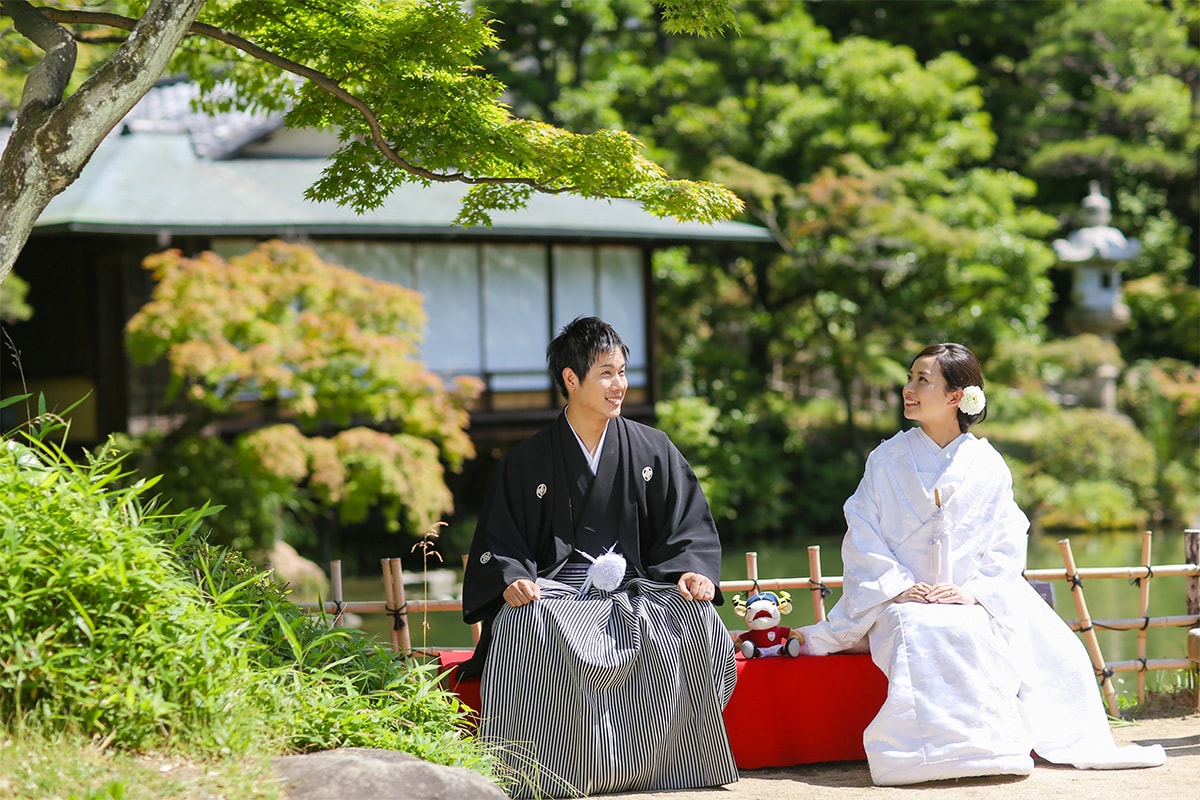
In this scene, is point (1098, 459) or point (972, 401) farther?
point (1098, 459)

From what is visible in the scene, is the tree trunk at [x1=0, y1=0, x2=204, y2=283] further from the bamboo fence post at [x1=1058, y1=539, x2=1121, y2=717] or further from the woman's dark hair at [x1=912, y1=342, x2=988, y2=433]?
the bamboo fence post at [x1=1058, y1=539, x2=1121, y2=717]

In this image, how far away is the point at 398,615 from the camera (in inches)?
201

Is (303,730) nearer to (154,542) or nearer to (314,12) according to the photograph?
(154,542)

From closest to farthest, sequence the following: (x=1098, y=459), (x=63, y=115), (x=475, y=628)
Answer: (x=63, y=115) < (x=475, y=628) < (x=1098, y=459)

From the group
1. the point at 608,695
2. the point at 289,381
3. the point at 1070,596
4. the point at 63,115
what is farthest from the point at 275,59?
the point at 1070,596

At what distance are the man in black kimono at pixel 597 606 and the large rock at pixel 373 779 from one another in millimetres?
848

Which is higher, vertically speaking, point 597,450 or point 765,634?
point 597,450

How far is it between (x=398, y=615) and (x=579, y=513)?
3.88 feet

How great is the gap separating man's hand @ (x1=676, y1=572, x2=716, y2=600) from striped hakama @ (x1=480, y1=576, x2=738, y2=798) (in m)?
0.04

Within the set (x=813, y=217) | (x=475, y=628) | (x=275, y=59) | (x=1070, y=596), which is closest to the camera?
(x=275, y=59)

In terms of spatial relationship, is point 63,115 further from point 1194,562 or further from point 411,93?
point 1194,562

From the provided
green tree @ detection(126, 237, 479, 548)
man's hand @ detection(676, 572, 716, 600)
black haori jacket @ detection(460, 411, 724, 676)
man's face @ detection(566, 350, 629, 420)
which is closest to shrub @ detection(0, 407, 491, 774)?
black haori jacket @ detection(460, 411, 724, 676)

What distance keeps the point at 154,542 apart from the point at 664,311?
14808 millimetres

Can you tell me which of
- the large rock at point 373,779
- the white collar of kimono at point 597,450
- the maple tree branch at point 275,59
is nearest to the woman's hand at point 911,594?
the white collar of kimono at point 597,450
